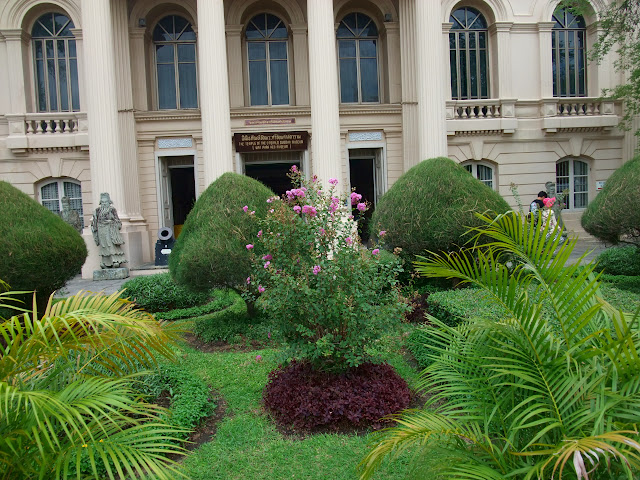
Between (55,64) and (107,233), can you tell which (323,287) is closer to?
(107,233)

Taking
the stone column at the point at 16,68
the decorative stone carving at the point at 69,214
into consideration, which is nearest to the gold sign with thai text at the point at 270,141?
the decorative stone carving at the point at 69,214

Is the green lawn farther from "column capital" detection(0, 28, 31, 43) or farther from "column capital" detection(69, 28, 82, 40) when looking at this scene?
"column capital" detection(0, 28, 31, 43)

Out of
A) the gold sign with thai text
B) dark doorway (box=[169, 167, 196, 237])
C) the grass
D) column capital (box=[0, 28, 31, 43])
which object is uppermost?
column capital (box=[0, 28, 31, 43])

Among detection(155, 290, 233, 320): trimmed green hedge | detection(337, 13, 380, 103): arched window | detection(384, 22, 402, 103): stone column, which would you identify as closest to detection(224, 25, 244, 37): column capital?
detection(337, 13, 380, 103): arched window

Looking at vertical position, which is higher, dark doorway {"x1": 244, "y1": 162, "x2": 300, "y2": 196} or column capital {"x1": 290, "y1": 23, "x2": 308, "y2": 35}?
column capital {"x1": 290, "y1": 23, "x2": 308, "y2": 35}

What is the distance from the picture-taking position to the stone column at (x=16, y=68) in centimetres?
1695

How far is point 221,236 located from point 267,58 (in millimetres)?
13507

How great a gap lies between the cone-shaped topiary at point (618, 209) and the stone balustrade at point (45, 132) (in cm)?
1565

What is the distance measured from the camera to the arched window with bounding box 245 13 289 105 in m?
18.5

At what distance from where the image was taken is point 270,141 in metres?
18.1

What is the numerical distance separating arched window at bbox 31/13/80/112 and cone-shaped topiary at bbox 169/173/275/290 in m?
13.5

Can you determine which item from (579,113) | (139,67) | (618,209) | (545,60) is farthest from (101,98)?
(579,113)

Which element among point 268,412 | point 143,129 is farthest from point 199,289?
point 143,129

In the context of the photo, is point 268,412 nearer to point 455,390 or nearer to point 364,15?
point 455,390
